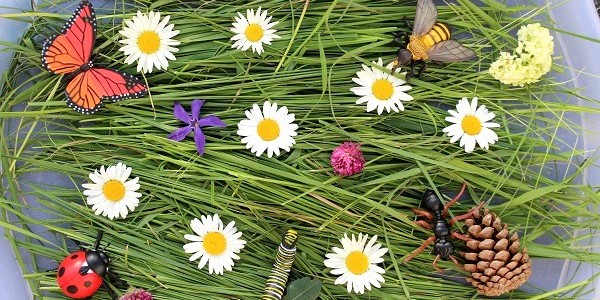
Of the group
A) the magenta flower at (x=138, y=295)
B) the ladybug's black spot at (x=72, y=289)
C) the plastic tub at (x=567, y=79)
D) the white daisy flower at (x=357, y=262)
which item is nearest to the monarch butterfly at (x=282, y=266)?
the white daisy flower at (x=357, y=262)

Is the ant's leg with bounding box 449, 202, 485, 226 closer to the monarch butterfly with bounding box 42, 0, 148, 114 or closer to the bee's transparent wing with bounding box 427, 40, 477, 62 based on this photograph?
the bee's transparent wing with bounding box 427, 40, 477, 62

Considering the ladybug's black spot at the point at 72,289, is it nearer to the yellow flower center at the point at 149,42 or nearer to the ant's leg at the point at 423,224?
the yellow flower center at the point at 149,42

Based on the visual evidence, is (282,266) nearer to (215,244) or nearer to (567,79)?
(215,244)

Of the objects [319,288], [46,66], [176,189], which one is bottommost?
[319,288]

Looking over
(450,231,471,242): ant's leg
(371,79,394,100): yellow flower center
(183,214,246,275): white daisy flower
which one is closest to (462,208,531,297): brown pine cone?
(450,231,471,242): ant's leg

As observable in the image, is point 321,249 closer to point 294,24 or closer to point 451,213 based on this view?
point 451,213

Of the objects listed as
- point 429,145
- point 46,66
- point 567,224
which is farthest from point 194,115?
point 567,224
